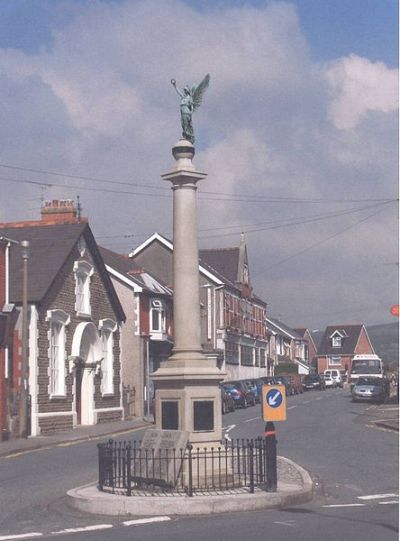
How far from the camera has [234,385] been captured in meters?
48.7

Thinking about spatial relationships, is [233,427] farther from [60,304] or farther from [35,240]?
[35,240]

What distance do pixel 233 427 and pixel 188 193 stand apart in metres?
17.3

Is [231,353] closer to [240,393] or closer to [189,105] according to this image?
[240,393]

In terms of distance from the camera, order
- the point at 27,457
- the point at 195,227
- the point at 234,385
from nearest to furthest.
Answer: the point at 195,227 → the point at 27,457 → the point at 234,385

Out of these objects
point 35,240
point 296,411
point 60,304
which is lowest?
point 296,411

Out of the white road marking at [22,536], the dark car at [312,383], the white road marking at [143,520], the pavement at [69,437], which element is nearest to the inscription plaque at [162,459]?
the white road marking at [143,520]

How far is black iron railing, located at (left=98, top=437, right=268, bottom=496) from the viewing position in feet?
48.3

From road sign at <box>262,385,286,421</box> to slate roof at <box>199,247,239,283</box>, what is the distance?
5645cm

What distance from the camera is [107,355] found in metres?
41.0

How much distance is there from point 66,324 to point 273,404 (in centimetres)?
2202

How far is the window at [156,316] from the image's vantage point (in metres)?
47.5

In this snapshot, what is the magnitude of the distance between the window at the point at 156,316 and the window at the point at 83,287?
29.4 feet

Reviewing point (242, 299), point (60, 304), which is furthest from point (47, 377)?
point (242, 299)


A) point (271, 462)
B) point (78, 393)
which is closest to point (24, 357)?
point (78, 393)
